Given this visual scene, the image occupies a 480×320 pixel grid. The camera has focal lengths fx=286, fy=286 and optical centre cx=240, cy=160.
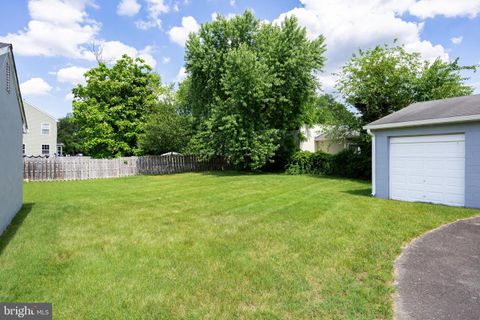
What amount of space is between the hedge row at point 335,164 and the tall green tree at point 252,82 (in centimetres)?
168

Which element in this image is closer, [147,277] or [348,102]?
[147,277]

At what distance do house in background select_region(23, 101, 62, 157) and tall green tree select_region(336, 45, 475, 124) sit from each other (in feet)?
96.1

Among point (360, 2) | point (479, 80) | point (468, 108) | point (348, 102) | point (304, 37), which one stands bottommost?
point (468, 108)

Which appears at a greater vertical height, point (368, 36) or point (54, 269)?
point (368, 36)

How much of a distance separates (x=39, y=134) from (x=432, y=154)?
34.5 meters

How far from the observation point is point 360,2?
1187 cm

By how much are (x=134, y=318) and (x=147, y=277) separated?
0.92 metres

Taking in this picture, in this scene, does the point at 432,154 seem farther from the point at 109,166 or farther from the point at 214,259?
the point at 109,166

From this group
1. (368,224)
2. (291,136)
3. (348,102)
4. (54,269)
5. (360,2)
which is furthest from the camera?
(291,136)

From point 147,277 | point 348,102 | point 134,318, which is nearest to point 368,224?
A: point 147,277

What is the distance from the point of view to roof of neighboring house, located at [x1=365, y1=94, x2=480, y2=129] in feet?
24.6

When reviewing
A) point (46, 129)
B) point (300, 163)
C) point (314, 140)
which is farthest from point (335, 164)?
point (46, 129)

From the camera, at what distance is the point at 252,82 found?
56.0 feet

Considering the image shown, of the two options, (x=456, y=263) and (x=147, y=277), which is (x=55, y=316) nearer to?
(x=147, y=277)
